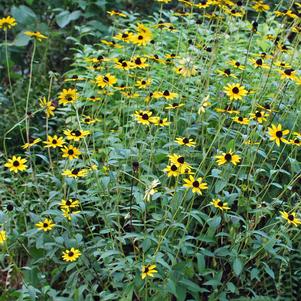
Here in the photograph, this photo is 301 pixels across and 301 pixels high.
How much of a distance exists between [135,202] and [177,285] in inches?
15.0

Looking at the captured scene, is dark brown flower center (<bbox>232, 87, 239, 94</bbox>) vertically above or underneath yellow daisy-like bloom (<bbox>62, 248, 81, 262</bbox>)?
above

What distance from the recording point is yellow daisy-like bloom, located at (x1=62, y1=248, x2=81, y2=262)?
2146 millimetres

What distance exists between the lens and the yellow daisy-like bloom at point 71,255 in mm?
2146

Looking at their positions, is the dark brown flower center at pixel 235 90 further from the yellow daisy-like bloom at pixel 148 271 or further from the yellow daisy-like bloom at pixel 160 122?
the yellow daisy-like bloom at pixel 148 271

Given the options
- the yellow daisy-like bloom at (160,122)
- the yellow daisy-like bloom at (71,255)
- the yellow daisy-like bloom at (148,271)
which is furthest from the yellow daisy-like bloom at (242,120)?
the yellow daisy-like bloom at (71,255)

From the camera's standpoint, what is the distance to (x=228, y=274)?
92.0 inches

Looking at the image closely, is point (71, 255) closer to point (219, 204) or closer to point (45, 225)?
point (45, 225)

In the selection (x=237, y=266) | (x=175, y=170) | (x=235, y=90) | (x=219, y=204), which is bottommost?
(x=237, y=266)

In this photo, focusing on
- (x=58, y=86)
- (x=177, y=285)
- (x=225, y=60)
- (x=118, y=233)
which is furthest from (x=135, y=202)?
(x=58, y=86)

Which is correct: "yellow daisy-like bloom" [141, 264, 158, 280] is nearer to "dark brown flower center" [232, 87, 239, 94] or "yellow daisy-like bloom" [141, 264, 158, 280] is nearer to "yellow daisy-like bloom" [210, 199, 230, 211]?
"yellow daisy-like bloom" [210, 199, 230, 211]

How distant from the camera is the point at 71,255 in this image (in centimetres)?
219

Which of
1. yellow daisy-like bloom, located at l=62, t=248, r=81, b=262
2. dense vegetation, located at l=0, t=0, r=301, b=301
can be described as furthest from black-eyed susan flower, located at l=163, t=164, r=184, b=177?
yellow daisy-like bloom, located at l=62, t=248, r=81, b=262

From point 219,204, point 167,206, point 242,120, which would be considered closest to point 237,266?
point 219,204

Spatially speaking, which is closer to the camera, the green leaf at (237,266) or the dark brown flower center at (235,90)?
the green leaf at (237,266)
